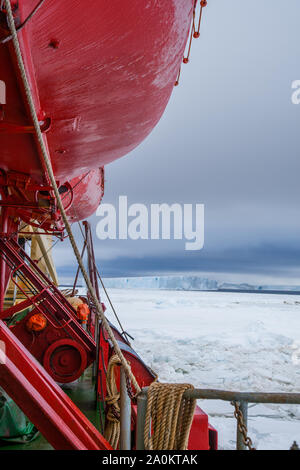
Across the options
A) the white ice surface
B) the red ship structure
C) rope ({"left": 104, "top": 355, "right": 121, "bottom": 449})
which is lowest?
the white ice surface

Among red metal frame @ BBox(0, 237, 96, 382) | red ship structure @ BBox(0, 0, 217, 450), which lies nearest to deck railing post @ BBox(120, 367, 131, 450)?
red ship structure @ BBox(0, 0, 217, 450)

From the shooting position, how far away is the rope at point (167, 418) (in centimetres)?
144

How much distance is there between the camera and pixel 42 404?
4.88ft

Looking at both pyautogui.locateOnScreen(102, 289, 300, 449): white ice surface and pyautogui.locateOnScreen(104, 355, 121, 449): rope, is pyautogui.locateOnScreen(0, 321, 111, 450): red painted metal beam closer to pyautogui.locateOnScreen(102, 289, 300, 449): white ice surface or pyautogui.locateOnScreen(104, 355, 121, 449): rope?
pyautogui.locateOnScreen(104, 355, 121, 449): rope

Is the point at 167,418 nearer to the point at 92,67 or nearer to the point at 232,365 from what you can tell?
the point at 92,67

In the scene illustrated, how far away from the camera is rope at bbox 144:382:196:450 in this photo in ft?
4.72

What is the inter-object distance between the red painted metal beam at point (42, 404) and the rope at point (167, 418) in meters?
0.34

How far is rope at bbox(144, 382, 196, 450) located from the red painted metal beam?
34 cm

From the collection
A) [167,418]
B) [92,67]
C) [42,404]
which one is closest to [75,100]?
[92,67]
